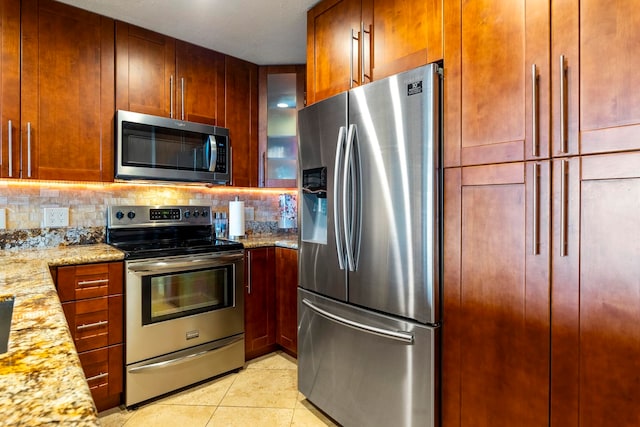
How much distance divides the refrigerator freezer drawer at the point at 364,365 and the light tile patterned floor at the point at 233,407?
0.13 m

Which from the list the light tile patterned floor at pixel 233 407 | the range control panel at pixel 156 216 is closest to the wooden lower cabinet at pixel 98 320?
the light tile patterned floor at pixel 233 407

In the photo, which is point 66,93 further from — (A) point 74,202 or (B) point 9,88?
(A) point 74,202

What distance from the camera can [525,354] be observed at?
1.25 m

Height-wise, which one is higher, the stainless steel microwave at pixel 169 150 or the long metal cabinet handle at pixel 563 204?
the stainless steel microwave at pixel 169 150

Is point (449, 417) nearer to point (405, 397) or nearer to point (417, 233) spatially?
point (405, 397)

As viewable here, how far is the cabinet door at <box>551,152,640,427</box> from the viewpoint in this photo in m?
1.04

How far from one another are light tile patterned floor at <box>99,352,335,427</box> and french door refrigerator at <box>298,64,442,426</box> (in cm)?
16

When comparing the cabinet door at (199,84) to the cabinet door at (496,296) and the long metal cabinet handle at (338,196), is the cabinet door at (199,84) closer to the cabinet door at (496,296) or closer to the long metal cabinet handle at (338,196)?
the long metal cabinet handle at (338,196)

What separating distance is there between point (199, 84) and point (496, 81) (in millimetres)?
2116

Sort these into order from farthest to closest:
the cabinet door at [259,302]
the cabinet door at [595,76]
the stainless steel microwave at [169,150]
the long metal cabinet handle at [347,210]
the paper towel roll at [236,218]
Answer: the paper towel roll at [236,218] → the cabinet door at [259,302] → the stainless steel microwave at [169,150] → the long metal cabinet handle at [347,210] → the cabinet door at [595,76]

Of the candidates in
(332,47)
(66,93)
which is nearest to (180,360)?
(66,93)

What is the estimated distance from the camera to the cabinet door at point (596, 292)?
1.04 meters

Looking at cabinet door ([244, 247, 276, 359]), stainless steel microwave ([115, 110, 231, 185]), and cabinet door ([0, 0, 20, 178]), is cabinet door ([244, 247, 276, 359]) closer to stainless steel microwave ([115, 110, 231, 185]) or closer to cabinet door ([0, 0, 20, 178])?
stainless steel microwave ([115, 110, 231, 185])

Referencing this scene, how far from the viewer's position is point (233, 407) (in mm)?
2088
